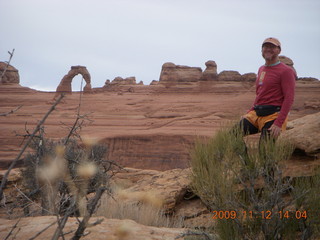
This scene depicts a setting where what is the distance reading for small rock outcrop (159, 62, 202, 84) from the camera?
4100cm

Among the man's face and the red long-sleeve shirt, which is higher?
Answer: the man's face

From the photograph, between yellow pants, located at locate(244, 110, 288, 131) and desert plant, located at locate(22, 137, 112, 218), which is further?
yellow pants, located at locate(244, 110, 288, 131)

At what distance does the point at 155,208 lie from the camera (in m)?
4.53

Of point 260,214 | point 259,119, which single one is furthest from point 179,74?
point 260,214

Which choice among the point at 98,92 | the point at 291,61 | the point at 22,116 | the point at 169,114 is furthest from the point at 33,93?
the point at 291,61

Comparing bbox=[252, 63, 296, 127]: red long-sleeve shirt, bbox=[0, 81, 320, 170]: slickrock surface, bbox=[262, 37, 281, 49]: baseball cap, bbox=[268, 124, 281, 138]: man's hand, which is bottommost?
bbox=[0, 81, 320, 170]: slickrock surface

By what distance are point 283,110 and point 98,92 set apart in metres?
41.6

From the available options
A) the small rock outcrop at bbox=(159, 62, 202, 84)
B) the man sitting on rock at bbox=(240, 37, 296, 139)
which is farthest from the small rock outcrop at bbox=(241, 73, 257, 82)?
the man sitting on rock at bbox=(240, 37, 296, 139)

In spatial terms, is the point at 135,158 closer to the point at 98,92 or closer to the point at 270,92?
the point at 270,92

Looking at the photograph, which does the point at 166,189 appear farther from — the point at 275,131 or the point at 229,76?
the point at 229,76

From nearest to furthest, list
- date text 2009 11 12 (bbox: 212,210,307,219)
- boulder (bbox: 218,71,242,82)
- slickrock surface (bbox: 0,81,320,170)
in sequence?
date text 2009 11 12 (bbox: 212,210,307,219) < slickrock surface (bbox: 0,81,320,170) < boulder (bbox: 218,71,242,82)

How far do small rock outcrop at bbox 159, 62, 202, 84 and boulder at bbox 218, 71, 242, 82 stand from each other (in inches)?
118

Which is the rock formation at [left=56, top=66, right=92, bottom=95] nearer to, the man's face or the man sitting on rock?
the man sitting on rock

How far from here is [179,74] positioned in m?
41.4
